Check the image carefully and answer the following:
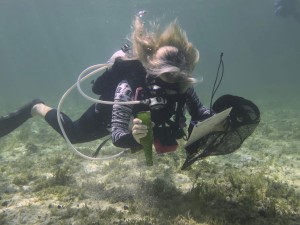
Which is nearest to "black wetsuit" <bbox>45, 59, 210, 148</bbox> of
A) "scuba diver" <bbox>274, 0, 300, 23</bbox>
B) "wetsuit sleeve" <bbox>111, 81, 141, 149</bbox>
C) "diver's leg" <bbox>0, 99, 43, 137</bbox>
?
"wetsuit sleeve" <bbox>111, 81, 141, 149</bbox>

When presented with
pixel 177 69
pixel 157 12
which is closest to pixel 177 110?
pixel 177 69

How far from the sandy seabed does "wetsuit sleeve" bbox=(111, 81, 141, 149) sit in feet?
3.10

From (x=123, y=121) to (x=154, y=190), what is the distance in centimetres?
132

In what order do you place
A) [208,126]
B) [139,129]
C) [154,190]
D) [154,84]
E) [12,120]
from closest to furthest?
1. [139,129]
2. [208,126]
3. [154,84]
4. [154,190]
5. [12,120]

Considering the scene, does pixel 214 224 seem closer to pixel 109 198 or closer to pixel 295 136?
pixel 109 198

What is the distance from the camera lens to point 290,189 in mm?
4699

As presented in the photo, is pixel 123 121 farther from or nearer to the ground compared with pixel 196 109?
farther from the ground

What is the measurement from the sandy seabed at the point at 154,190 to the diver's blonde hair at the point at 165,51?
1.77 metres

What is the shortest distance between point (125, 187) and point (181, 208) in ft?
4.94

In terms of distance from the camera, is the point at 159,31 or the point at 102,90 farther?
the point at 102,90

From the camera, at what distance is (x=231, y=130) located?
4.30 m

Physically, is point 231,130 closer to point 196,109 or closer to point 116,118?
point 196,109

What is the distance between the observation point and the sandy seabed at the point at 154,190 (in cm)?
394

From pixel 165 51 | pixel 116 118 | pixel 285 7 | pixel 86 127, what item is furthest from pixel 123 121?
pixel 285 7
